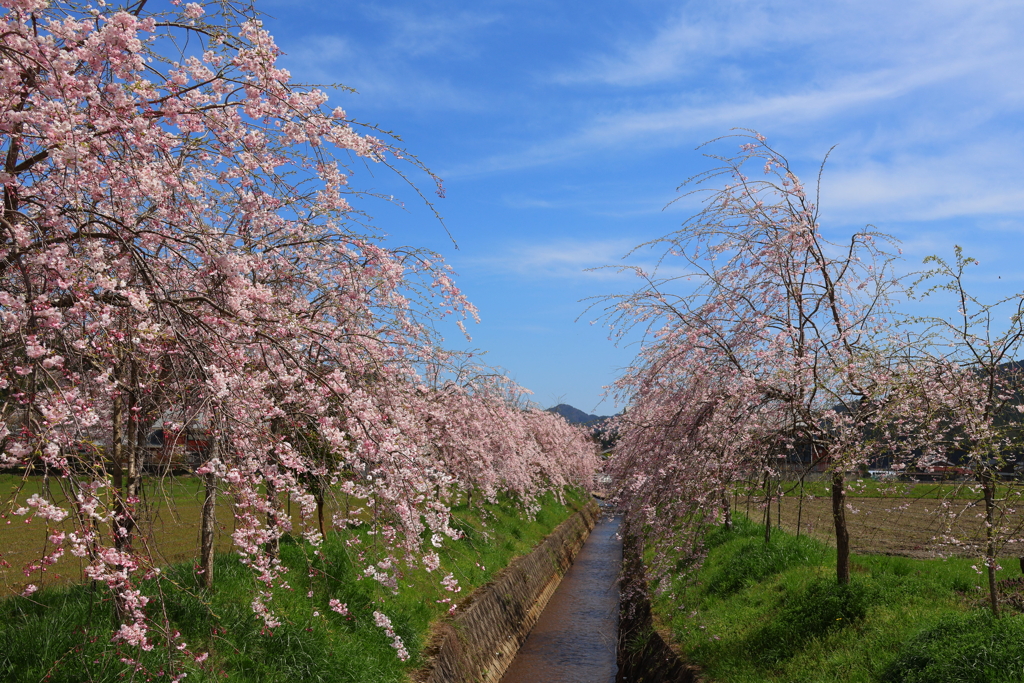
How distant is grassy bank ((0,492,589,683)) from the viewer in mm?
5863

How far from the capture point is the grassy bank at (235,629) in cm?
586

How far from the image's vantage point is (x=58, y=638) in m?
6.07

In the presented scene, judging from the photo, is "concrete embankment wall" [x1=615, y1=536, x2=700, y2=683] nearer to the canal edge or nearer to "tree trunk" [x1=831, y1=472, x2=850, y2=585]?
the canal edge

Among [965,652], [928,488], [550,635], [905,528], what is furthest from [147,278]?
[905,528]

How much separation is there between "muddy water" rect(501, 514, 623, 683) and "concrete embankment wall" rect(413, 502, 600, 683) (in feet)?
1.04

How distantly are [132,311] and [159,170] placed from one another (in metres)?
1.10

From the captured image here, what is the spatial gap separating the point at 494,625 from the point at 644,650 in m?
2.87

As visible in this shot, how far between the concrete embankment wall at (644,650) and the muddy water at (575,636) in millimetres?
413

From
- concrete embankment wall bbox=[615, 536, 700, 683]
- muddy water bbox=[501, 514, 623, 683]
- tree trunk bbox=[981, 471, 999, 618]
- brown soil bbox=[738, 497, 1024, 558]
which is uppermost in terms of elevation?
Result: tree trunk bbox=[981, 471, 999, 618]

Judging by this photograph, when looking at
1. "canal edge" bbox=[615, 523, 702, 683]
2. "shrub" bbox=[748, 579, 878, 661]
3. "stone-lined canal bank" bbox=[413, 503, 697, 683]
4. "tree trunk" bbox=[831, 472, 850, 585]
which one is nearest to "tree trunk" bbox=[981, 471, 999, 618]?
"shrub" bbox=[748, 579, 878, 661]

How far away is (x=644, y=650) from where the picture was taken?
11609 millimetres

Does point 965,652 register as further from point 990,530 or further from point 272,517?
point 272,517

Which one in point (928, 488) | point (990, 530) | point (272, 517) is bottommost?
point (272, 517)

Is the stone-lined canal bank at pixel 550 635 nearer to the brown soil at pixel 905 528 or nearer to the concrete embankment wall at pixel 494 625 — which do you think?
the concrete embankment wall at pixel 494 625
